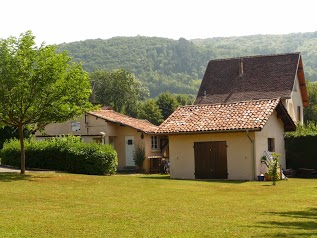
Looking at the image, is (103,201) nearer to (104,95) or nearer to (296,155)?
(296,155)

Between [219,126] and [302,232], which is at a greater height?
[219,126]

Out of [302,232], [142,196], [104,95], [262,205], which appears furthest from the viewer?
[104,95]

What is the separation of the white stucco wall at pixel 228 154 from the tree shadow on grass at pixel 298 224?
49.1ft

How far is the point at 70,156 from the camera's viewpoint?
112ft

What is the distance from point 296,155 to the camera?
3728 centimetres

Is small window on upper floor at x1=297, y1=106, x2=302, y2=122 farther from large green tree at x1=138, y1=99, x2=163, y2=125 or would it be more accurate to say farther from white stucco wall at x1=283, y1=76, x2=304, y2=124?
large green tree at x1=138, y1=99, x2=163, y2=125

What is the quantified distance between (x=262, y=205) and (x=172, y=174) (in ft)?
52.3

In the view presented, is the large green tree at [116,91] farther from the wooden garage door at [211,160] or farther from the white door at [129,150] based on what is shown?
the wooden garage door at [211,160]

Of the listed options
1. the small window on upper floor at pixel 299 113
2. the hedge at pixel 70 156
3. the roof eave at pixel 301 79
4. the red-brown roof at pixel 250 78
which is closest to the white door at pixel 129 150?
the red-brown roof at pixel 250 78

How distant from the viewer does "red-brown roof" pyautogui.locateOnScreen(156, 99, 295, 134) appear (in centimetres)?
3184

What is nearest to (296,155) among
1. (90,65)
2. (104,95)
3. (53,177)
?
(53,177)

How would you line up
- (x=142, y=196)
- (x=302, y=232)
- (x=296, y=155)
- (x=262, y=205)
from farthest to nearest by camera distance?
(x=296, y=155), (x=142, y=196), (x=262, y=205), (x=302, y=232)

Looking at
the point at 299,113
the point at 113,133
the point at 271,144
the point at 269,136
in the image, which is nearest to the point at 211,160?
the point at 269,136

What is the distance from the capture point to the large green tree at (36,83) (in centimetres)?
2769
